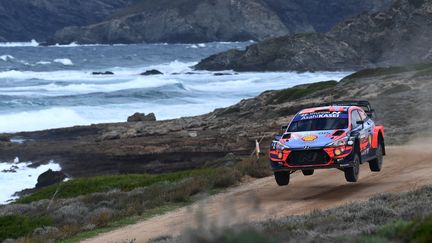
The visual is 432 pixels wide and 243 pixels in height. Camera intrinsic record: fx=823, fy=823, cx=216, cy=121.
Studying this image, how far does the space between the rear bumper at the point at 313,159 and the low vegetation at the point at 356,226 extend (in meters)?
1.61

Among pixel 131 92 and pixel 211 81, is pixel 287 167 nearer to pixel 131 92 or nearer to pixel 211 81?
pixel 131 92

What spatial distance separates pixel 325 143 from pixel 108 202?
635 cm

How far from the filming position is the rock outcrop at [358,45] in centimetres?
9019

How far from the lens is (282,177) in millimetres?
20047

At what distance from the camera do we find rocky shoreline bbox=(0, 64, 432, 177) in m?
33.9

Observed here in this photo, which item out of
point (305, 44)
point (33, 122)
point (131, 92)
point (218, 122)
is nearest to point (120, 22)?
point (305, 44)

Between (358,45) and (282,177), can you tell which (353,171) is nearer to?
(282,177)

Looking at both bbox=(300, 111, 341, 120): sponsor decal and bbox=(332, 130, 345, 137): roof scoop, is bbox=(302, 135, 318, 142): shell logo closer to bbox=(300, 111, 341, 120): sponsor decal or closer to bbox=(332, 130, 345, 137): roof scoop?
bbox=(332, 130, 345, 137): roof scoop

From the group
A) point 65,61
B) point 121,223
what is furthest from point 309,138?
point 65,61

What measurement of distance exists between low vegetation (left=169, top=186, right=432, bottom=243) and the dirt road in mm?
1516

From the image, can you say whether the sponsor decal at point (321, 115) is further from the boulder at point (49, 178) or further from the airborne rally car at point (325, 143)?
the boulder at point (49, 178)

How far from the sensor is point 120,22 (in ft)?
632

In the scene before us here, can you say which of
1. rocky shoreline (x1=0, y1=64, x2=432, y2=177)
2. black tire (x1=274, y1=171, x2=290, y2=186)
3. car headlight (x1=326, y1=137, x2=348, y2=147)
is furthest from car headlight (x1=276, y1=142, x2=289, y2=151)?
rocky shoreline (x1=0, y1=64, x2=432, y2=177)

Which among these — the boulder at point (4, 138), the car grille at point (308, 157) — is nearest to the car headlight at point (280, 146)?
the car grille at point (308, 157)
